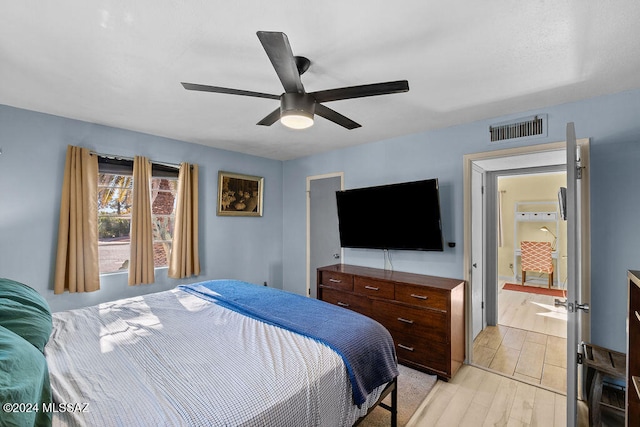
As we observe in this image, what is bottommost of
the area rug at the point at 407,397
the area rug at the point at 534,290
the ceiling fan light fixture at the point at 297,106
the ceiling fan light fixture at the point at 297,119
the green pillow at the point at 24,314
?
the area rug at the point at 407,397

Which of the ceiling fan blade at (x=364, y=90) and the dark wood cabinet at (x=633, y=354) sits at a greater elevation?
the ceiling fan blade at (x=364, y=90)

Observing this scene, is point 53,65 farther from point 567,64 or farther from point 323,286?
point 567,64

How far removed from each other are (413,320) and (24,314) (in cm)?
279

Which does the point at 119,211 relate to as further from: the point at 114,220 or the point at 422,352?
the point at 422,352

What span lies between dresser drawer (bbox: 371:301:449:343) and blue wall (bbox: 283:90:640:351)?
616 millimetres

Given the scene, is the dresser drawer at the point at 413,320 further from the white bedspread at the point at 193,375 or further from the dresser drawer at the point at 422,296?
the white bedspread at the point at 193,375

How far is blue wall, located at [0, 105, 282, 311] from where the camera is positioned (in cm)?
252

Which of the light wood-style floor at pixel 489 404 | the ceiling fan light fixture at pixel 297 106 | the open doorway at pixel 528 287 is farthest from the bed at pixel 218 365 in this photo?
the open doorway at pixel 528 287

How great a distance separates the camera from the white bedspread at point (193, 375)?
1034 mm

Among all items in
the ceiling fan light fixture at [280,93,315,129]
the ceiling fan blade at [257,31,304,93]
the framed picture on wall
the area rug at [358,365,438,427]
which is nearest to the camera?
the ceiling fan blade at [257,31,304,93]

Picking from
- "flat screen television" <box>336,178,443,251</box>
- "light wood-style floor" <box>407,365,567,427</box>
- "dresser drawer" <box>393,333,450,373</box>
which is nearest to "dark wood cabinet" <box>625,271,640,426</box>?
"light wood-style floor" <box>407,365,567,427</box>

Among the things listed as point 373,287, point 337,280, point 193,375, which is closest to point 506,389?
point 373,287

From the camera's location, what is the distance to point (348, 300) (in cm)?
321

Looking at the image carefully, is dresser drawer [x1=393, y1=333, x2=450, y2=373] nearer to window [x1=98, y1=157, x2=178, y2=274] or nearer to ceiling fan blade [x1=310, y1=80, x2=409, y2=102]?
ceiling fan blade [x1=310, y1=80, x2=409, y2=102]
